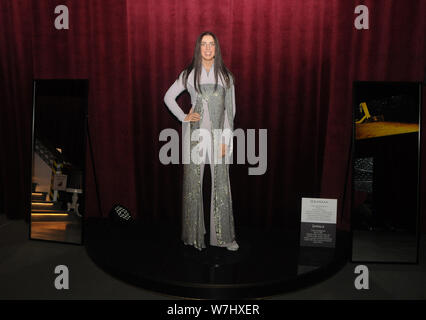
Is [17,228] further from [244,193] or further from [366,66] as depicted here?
[366,66]

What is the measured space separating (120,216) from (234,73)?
5.08 feet

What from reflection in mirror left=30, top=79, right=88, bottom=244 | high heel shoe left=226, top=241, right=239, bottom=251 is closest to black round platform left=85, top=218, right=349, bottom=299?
high heel shoe left=226, top=241, right=239, bottom=251

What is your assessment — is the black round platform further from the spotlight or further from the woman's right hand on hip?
the woman's right hand on hip

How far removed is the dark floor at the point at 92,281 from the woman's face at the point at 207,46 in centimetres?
145

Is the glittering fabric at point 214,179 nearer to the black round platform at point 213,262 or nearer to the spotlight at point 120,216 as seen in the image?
the black round platform at point 213,262

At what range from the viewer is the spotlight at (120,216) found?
2.61 meters

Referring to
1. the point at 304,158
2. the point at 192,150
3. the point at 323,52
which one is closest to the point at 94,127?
the point at 192,150

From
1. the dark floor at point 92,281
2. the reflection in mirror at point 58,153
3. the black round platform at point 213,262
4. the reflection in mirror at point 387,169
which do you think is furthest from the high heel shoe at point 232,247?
the reflection in mirror at point 58,153

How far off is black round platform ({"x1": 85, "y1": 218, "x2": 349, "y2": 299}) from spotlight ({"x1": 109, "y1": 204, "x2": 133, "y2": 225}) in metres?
0.07

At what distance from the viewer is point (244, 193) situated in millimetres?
2867

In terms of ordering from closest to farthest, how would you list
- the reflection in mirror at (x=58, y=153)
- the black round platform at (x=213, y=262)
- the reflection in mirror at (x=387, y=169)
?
1. the black round platform at (x=213, y=262)
2. the reflection in mirror at (x=387, y=169)
3. the reflection in mirror at (x=58, y=153)

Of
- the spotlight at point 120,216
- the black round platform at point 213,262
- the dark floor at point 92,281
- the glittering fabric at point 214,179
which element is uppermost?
the glittering fabric at point 214,179

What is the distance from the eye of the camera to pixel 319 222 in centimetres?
221

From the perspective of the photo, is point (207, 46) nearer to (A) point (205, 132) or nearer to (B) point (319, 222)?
(A) point (205, 132)
